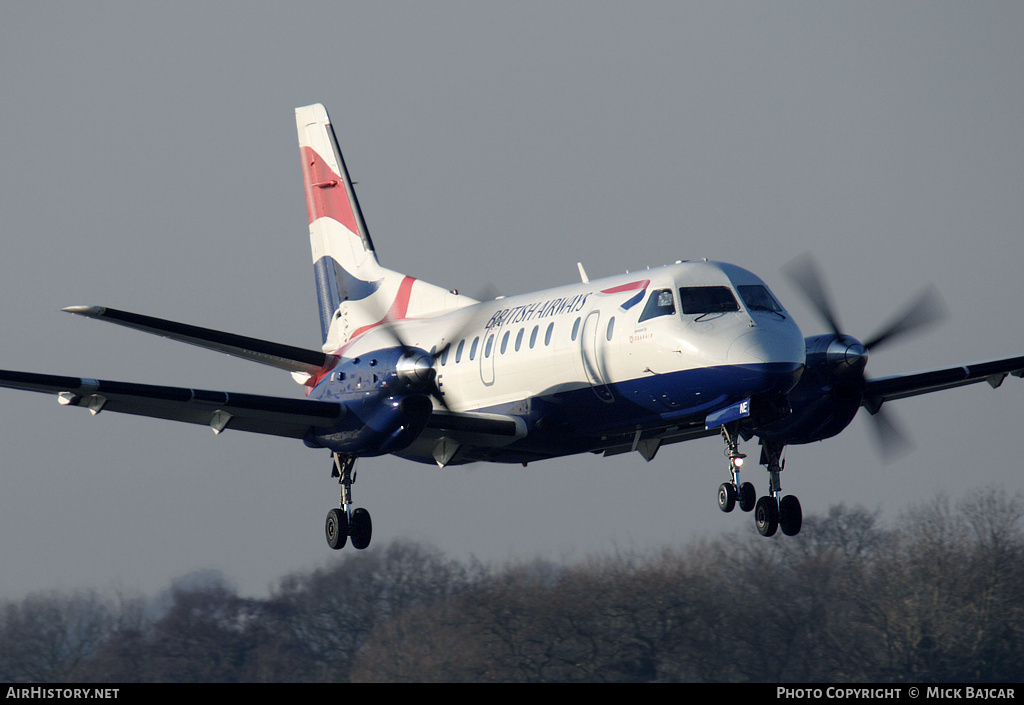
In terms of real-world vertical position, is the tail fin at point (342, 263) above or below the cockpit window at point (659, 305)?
above

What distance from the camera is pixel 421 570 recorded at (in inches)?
1233

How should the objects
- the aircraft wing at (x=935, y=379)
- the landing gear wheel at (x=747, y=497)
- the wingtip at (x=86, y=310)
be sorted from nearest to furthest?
the wingtip at (x=86, y=310), the landing gear wheel at (x=747, y=497), the aircraft wing at (x=935, y=379)

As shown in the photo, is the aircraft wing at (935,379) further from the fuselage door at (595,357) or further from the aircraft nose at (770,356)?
the fuselage door at (595,357)

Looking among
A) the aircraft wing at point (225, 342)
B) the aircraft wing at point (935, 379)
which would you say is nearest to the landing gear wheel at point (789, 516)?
the aircraft wing at point (935, 379)

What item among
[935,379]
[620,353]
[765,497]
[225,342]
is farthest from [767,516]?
[225,342]

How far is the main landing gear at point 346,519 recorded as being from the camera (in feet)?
66.2

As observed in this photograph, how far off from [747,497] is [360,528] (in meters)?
6.08

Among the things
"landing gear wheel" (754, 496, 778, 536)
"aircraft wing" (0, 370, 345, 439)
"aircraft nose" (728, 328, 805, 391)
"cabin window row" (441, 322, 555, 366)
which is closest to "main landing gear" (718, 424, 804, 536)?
"landing gear wheel" (754, 496, 778, 536)

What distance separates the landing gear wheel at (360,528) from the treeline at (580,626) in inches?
383

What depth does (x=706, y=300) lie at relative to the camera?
17906 mm

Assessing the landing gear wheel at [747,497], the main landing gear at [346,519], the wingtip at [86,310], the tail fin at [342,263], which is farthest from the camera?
the tail fin at [342,263]

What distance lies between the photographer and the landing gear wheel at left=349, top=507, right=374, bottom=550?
66.4 ft
